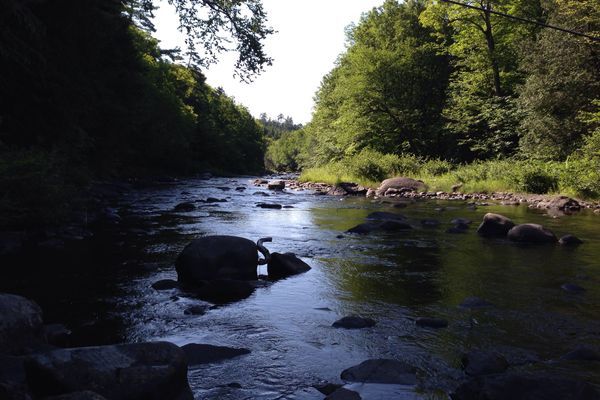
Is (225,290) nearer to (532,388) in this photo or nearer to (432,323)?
(432,323)

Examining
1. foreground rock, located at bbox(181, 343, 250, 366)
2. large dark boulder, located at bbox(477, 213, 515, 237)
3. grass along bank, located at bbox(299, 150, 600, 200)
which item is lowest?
foreground rock, located at bbox(181, 343, 250, 366)

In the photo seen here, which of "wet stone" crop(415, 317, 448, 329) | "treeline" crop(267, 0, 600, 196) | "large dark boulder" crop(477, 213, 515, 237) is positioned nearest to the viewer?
"wet stone" crop(415, 317, 448, 329)

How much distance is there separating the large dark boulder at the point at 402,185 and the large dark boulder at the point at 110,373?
83.3 ft

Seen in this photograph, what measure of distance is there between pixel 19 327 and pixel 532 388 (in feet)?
15.7

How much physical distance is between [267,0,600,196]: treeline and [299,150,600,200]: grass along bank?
0.11m

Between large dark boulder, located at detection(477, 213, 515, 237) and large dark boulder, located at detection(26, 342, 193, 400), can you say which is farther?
large dark boulder, located at detection(477, 213, 515, 237)

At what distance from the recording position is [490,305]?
22.3 feet

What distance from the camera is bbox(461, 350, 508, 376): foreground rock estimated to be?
4.56 meters

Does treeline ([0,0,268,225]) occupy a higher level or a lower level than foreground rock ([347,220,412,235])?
higher

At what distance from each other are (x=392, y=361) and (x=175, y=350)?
2.04m

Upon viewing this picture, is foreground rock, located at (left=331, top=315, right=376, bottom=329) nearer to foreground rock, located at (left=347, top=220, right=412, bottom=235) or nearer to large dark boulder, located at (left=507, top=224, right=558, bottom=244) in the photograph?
large dark boulder, located at (left=507, top=224, right=558, bottom=244)

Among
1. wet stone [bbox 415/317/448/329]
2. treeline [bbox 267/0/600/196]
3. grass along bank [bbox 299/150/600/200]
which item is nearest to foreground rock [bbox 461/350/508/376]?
wet stone [bbox 415/317/448/329]

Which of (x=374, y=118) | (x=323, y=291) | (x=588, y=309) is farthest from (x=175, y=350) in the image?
(x=374, y=118)

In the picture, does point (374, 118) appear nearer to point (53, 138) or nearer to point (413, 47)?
point (413, 47)
